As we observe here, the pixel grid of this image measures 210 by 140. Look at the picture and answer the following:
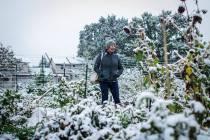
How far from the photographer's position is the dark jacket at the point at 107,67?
25.5 ft

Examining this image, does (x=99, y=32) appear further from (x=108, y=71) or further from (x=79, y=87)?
(x=108, y=71)

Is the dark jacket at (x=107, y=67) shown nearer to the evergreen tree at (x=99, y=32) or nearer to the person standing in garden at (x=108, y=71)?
the person standing in garden at (x=108, y=71)

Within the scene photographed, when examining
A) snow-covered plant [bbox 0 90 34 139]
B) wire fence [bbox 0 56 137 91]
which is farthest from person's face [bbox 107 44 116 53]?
wire fence [bbox 0 56 137 91]

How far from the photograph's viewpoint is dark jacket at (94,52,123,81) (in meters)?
7.78

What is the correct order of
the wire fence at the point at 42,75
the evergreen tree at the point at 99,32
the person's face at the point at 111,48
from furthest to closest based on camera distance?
the evergreen tree at the point at 99,32
the wire fence at the point at 42,75
the person's face at the point at 111,48

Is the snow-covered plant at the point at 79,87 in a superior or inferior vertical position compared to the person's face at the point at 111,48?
inferior

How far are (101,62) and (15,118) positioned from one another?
2.57m

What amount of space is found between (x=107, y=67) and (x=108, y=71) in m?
0.11

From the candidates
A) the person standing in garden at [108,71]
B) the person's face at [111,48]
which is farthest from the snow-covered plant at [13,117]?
the person's face at [111,48]

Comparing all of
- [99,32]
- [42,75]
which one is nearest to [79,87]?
[42,75]

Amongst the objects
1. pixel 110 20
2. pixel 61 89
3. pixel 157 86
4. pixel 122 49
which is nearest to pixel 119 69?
pixel 61 89

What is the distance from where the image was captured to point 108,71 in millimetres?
7805

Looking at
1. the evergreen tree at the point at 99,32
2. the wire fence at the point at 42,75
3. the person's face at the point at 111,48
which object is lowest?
the wire fence at the point at 42,75

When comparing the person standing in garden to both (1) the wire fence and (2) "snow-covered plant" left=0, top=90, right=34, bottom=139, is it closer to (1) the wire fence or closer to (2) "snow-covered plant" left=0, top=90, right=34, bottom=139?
(2) "snow-covered plant" left=0, top=90, right=34, bottom=139
